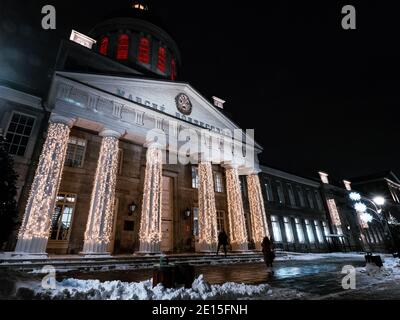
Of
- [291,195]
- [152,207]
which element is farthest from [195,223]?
[291,195]

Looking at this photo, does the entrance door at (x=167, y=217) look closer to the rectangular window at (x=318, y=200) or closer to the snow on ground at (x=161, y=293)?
the snow on ground at (x=161, y=293)

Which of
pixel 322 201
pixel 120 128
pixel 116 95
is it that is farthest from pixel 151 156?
pixel 322 201

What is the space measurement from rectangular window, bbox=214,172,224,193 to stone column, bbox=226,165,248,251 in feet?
7.05

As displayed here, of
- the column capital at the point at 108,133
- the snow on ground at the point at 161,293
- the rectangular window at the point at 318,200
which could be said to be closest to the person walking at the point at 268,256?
the snow on ground at the point at 161,293

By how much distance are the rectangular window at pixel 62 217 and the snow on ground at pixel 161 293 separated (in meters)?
9.10

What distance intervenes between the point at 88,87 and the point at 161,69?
14331mm

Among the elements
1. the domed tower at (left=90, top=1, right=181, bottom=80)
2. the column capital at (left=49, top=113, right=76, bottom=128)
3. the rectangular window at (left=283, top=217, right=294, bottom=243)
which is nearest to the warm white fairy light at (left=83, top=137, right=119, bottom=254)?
Answer: the column capital at (left=49, top=113, right=76, bottom=128)

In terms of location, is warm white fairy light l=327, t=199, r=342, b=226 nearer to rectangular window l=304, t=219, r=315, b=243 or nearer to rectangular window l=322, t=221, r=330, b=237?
rectangular window l=322, t=221, r=330, b=237

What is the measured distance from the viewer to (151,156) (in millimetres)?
14344

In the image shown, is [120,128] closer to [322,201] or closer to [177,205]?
[177,205]

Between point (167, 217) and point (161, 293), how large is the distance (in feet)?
42.9

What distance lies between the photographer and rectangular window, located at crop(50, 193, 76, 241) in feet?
40.4

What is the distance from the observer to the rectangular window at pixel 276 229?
2420cm

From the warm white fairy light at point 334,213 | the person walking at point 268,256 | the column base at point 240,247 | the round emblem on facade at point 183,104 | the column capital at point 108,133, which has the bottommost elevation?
the person walking at point 268,256
